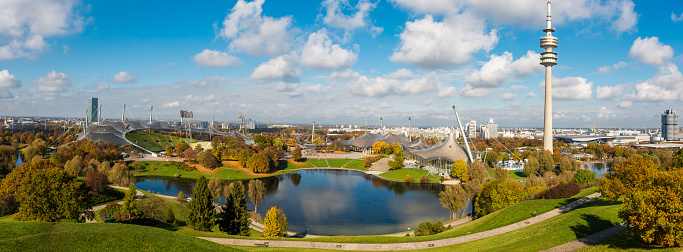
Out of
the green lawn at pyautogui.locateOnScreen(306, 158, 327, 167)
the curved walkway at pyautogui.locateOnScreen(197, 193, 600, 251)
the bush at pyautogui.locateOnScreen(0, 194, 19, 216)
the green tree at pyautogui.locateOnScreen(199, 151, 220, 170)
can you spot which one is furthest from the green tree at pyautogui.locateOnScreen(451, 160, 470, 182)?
the bush at pyautogui.locateOnScreen(0, 194, 19, 216)

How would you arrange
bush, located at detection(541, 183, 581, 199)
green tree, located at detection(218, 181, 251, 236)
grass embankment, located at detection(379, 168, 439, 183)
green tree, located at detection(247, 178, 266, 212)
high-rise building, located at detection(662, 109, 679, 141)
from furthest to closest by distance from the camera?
high-rise building, located at detection(662, 109, 679, 141)
grass embankment, located at detection(379, 168, 439, 183)
green tree, located at detection(247, 178, 266, 212)
bush, located at detection(541, 183, 581, 199)
green tree, located at detection(218, 181, 251, 236)

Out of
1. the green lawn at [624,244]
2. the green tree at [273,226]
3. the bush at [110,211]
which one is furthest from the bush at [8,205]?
the green lawn at [624,244]

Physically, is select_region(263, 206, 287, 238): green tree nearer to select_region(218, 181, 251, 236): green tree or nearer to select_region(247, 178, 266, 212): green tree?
select_region(218, 181, 251, 236): green tree

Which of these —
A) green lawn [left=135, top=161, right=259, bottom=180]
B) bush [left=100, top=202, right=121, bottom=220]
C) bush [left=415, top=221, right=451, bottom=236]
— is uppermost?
bush [left=100, top=202, right=121, bottom=220]

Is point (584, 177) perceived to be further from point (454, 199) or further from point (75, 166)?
point (75, 166)

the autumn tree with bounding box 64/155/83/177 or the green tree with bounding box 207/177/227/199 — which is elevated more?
the autumn tree with bounding box 64/155/83/177

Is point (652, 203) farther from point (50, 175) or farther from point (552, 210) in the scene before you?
A: point (50, 175)
